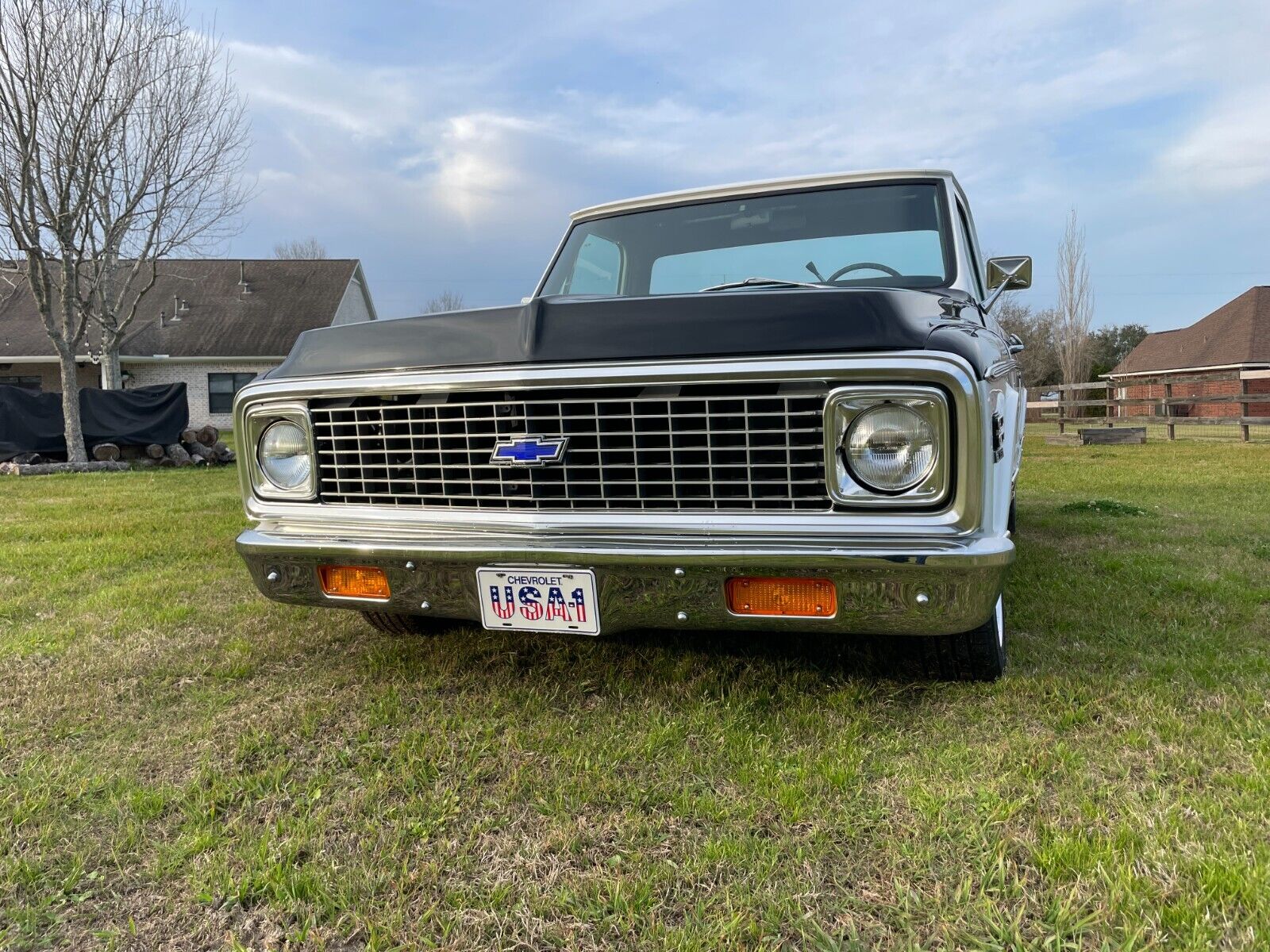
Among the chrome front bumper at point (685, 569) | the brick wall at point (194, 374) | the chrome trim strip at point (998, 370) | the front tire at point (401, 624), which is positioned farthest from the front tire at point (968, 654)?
the brick wall at point (194, 374)

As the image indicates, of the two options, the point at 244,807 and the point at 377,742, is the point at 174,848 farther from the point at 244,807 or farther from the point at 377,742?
the point at 377,742

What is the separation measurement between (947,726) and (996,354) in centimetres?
115

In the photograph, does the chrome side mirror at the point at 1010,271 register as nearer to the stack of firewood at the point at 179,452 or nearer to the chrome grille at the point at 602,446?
the chrome grille at the point at 602,446

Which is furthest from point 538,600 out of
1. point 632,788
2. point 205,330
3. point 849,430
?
point 205,330

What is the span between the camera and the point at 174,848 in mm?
1844

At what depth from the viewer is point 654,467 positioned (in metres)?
2.20

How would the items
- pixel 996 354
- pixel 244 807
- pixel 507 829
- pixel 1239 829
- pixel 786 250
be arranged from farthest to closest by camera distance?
1. pixel 786 250
2. pixel 996 354
3. pixel 244 807
4. pixel 507 829
5. pixel 1239 829

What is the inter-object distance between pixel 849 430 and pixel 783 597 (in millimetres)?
449

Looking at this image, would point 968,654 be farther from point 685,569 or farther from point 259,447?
point 259,447

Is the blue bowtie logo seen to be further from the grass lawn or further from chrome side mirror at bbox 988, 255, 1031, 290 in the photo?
chrome side mirror at bbox 988, 255, 1031, 290

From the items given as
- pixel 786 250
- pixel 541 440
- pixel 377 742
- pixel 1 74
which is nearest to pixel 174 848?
pixel 377 742

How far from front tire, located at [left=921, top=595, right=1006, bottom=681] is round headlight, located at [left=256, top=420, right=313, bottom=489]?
6.65 ft

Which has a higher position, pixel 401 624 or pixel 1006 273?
pixel 1006 273

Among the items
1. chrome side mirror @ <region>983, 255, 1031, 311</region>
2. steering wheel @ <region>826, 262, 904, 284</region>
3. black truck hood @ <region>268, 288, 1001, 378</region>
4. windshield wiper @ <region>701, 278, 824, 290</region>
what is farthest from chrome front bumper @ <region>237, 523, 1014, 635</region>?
chrome side mirror @ <region>983, 255, 1031, 311</region>
